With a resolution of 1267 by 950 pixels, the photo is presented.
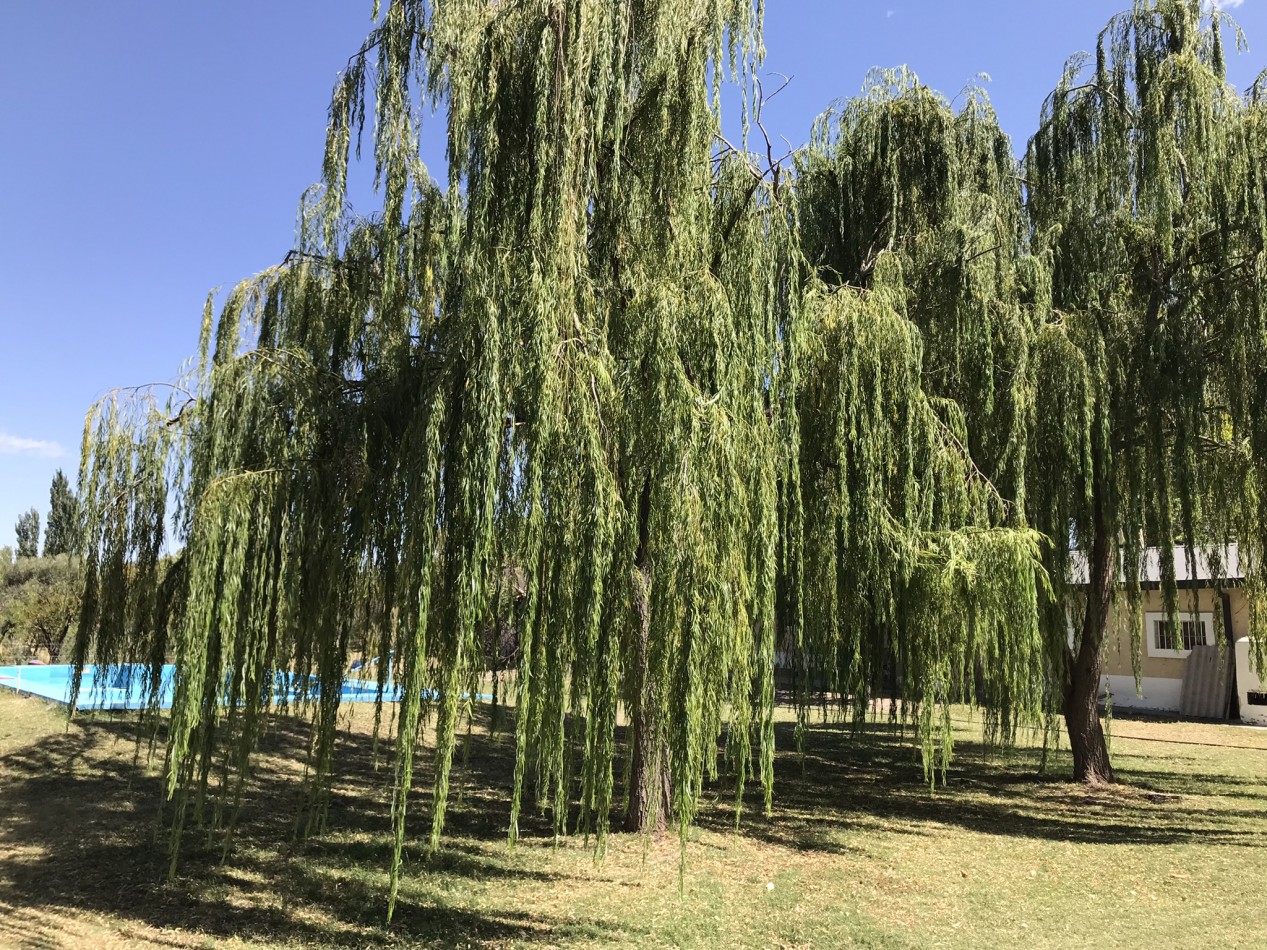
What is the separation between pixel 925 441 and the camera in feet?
22.6

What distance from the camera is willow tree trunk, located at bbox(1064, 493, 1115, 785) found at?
Answer: 966 centimetres

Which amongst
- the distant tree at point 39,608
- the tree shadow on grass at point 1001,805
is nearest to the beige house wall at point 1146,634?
the tree shadow on grass at point 1001,805

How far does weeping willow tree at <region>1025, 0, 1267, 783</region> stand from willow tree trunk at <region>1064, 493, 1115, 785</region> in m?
0.04

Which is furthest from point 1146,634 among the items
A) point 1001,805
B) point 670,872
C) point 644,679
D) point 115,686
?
point 115,686

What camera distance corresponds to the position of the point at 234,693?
5.09m

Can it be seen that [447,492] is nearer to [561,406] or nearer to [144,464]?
[561,406]

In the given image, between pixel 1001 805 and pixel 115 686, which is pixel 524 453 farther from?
pixel 1001 805

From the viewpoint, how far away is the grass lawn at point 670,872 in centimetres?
565

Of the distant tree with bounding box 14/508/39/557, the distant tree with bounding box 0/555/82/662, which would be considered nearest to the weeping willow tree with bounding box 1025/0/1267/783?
the distant tree with bounding box 0/555/82/662

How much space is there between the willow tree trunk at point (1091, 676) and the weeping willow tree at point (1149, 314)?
0.04 metres

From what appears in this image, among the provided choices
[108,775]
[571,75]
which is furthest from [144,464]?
[108,775]

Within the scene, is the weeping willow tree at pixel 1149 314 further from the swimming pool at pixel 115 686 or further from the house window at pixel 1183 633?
the house window at pixel 1183 633

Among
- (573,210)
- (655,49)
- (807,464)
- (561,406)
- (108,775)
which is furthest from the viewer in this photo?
(108,775)

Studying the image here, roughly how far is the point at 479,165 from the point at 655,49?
1.56m
